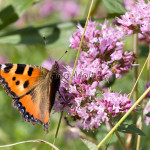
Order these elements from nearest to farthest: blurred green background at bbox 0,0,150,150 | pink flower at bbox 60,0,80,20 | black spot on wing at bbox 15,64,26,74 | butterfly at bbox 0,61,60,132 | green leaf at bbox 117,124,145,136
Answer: green leaf at bbox 117,124,145,136 < butterfly at bbox 0,61,60,132 < black spot on wing at bbox 15,64,26,74 < blurred green background at bbox 0,0,150,150 < pink flower at bbox 60,0,80,20

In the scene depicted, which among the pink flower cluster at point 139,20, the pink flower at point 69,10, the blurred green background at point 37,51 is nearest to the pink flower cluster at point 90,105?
the blurred green background at point 37,51

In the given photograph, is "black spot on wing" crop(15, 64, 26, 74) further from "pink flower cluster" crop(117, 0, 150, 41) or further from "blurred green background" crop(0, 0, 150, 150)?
"pink flower cluster" crop(117, 0, 150, 41)

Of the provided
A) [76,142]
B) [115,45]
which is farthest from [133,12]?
[76,142]

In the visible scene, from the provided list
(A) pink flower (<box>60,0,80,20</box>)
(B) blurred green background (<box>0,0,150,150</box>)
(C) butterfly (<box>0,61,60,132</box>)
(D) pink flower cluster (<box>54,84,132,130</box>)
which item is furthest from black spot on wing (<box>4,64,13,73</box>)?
(A) pink flower (<box>60,0,80,20</box>)

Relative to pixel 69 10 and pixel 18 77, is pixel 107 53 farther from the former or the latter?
pixel 69 10

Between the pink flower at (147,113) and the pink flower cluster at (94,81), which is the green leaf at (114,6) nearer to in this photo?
the pink flower cluster at (94,81)

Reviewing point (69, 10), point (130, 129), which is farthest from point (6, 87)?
point (69, 10)
